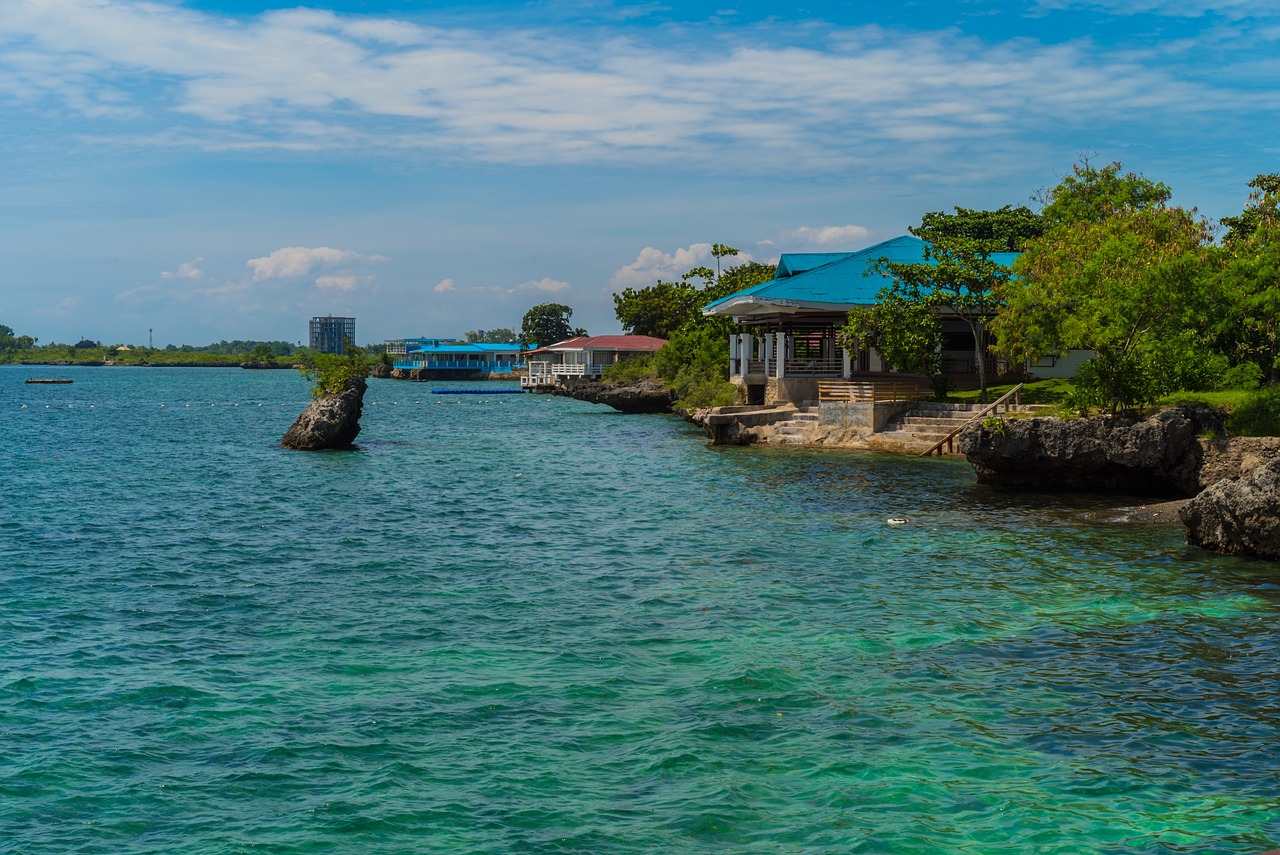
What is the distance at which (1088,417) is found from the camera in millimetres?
28781

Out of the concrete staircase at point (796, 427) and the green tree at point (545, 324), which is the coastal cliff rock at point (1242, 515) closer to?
the concrete staircase at point (796, 427)

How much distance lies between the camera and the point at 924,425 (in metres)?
39.5

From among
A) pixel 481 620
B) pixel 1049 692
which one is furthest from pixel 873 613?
pixel 481 620

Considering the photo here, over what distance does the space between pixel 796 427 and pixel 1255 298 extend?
62.7 ft

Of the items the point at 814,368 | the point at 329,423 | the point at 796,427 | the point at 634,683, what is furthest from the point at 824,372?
the point at 634,683

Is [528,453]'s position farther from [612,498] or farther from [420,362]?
[420,362]

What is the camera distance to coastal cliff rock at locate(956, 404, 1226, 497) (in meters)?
27.1

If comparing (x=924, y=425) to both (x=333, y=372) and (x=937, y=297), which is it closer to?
(x=937, y=297)

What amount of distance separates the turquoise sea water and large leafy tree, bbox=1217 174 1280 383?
830 cm

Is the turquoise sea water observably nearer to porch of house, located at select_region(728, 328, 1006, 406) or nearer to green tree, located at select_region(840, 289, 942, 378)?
green tree, located at select_region(840, 289, 942, 378)

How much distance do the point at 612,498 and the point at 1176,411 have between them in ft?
50.6

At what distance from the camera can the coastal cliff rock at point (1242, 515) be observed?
19.9 metres

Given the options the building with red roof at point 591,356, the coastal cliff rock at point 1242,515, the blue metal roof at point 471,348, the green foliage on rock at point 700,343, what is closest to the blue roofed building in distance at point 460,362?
the blue metal roof at point 471,348

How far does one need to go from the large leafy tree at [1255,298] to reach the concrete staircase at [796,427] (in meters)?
16.0
